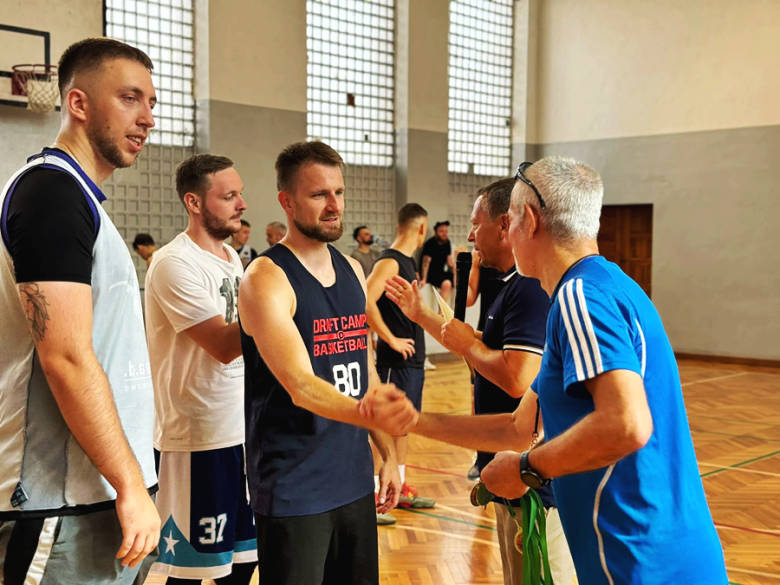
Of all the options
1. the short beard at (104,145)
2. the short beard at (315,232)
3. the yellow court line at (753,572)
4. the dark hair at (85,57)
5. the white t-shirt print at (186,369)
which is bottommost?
the yellow court line at (753,572)

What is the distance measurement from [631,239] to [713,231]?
1684 mm

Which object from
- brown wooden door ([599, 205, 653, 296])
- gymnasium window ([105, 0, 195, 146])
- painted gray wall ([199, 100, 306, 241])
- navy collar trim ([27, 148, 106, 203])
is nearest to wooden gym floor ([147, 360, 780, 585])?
navy collar trim ([27, 148, 106, 203])

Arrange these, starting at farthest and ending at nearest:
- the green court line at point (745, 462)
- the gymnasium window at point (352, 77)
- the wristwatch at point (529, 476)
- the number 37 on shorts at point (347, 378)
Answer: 1. the gymnasium window at point (352, 77)
2. the green court line at point (745, 462)
3. the number 37 on shorts at point (347, 378)
4. the wristwatch at point (529, 476)

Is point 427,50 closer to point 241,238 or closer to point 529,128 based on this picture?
point 529,128

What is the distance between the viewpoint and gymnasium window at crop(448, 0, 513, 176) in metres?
14.5

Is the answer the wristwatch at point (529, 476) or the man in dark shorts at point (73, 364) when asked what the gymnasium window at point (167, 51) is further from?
the wristwatch at point (529, 476)

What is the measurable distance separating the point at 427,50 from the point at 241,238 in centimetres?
505

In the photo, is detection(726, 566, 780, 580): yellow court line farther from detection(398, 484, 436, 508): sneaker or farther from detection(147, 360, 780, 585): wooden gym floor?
detection(398, 484, 436, 508): sneaker

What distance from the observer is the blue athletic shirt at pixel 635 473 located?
1.80 meters

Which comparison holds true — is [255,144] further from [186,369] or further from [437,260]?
[186,369]

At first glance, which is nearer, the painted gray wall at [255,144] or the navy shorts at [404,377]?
the navy shorts at [404,377]

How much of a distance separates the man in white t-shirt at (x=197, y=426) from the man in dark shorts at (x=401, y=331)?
243 cm

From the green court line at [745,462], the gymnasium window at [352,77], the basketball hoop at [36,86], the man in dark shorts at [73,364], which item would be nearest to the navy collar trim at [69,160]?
the man in dark shorts at [73,364]

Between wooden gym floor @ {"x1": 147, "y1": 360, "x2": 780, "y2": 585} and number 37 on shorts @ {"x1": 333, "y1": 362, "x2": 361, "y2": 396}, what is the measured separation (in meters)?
1.94
